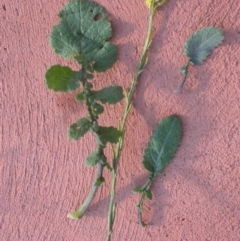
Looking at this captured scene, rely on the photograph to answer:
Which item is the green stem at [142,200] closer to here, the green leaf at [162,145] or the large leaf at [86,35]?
the green leaf at [162,145]

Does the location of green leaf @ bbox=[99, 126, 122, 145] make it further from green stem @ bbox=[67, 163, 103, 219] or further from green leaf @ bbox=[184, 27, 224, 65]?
green leaf @ bbox=[184, 27, 224, 65]

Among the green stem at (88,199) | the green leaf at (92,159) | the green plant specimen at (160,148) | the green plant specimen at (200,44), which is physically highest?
the green plant specimen at (200,44)

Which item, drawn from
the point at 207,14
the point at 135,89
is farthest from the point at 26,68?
the point at 207,14

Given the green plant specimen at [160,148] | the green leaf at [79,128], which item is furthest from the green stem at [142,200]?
the green leaf at [79,128]

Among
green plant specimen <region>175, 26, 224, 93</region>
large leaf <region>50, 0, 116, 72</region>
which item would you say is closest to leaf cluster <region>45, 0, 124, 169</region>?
large leaf <region>50, 0, 116, 72</region>

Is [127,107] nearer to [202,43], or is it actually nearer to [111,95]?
[111,95]

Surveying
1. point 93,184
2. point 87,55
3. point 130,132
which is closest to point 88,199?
point 93,184
